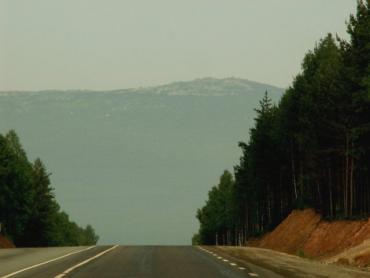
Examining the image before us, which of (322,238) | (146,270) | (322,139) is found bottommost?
(146,270)

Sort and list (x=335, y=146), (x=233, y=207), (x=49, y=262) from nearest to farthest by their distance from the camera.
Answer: (x=49, y=262) < (x=335, y=146) < (x=233, y=207)

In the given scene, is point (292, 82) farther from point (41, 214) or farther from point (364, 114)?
point (41, 214)

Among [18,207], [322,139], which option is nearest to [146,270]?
[322,139]

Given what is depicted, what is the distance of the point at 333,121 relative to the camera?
45.5 metres

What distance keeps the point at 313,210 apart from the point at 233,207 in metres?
53.2

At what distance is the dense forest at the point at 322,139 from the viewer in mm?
44062

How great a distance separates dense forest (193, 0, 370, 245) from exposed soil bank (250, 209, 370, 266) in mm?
1070

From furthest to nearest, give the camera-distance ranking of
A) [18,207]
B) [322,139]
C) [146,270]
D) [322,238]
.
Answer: [18,207] < [322,139] < [322,238] < [146,270]

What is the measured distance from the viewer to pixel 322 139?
50656mm

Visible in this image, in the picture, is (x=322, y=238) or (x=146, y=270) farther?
(x=322, y=238)

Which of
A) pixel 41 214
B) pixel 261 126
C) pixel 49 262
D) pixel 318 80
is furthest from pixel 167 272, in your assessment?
pixel 41 214

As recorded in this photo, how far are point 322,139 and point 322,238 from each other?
35.8 feet

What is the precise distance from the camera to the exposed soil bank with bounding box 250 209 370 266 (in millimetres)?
30292

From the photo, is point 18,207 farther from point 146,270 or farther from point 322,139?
point 146,270
